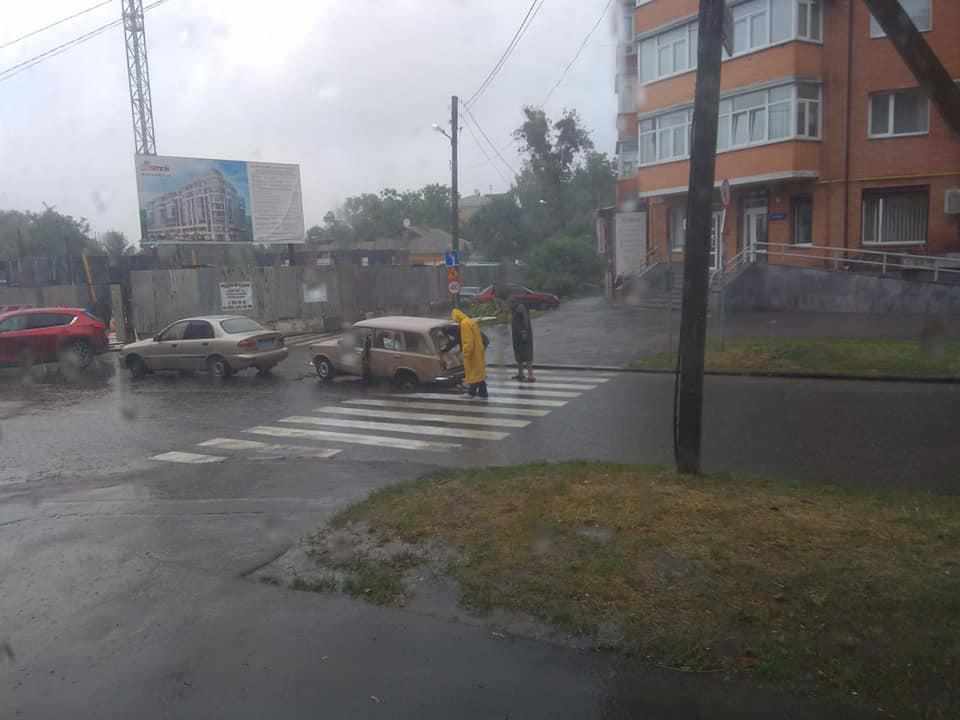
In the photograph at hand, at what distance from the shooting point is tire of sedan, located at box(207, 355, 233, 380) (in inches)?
734

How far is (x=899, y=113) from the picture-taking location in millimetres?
24844

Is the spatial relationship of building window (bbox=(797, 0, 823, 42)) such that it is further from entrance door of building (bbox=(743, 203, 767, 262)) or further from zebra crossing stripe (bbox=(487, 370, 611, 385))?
zebra crossing stripe (bbox=(487, 370, 611, 385))

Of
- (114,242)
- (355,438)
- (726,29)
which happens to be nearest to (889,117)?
(726,29)

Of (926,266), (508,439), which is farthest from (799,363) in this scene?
(926,266)

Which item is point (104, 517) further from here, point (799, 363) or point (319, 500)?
point (799, 363)

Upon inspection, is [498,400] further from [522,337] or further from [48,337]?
[48,337]

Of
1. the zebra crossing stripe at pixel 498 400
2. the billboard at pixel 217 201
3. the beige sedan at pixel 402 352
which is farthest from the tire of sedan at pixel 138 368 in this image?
the billboard at pixel 217 201

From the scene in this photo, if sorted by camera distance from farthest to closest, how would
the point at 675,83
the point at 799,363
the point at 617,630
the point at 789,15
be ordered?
the point at 675,83 → the point at 789,15 → the point at 799,363 → the point at 617,630

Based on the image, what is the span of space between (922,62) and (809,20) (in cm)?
2234

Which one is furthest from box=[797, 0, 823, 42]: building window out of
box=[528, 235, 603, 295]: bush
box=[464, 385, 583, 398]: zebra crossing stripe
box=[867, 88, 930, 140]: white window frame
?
box=[528, 235, 603, 295]: bush

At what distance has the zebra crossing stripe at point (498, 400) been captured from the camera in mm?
14055

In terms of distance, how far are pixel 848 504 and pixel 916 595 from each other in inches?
73.6

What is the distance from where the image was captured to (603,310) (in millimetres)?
30234

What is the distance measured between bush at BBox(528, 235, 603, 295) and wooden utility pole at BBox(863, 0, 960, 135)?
3673 cm
